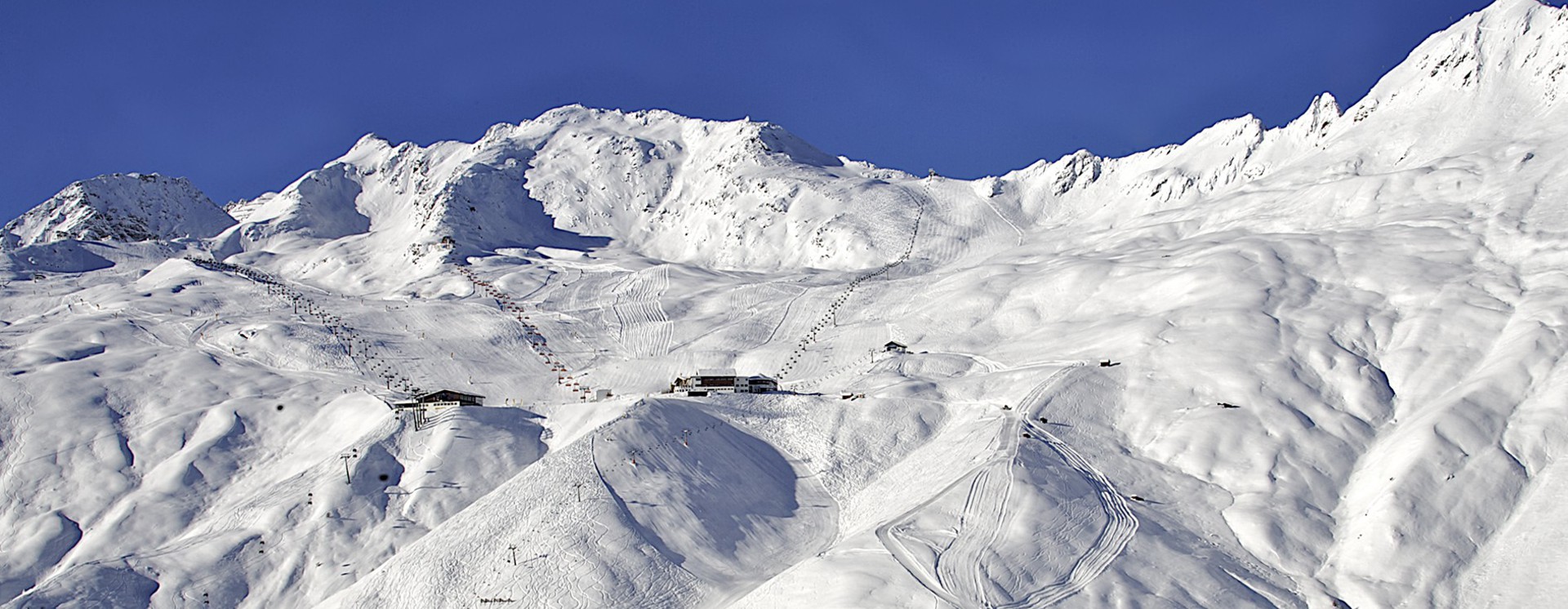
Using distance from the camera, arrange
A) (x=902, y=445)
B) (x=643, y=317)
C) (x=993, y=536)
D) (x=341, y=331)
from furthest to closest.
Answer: (x=643, y=317)
(x=341, y=331)
(x=902, y=445)
(x=993, y=536)

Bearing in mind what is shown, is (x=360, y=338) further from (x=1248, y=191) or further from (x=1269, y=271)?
(x=1248, y=191)

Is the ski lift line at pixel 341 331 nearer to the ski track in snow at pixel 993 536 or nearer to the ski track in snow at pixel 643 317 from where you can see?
the ski track in snow at pixel 643 317

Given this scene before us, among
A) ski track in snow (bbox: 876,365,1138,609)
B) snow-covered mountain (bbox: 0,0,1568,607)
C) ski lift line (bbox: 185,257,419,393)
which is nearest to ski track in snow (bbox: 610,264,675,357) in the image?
snow-covered mountain (bbox: 0,0,1568,607)

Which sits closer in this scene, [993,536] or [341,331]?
[993,536]

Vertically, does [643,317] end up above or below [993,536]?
above

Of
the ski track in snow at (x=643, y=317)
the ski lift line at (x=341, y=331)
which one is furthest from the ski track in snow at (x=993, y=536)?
the ski track in snow at (x=643, y=317)

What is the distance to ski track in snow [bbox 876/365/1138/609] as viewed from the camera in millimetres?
71562

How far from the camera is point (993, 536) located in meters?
78.5

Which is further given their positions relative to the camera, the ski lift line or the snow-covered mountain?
the ski lift line

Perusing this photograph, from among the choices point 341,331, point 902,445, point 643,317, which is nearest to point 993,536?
point 902,445

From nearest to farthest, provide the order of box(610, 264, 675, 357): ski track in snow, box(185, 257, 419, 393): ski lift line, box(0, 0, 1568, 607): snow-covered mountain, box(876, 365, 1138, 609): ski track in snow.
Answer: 1. box(876, 365, 1138, 609): ski track in snow
2. box(0, 0, 1568, 607): snow-covered mountain
3. box(185, 257, 419, 393): ski lift line
4. box(610, 264, 675, 357): ski track in snow

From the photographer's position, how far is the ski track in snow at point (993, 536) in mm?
71562

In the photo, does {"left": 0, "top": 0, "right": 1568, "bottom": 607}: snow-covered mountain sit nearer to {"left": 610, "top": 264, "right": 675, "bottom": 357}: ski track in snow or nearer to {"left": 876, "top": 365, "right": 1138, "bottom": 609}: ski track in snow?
{"left": 876, "top": 365, "right": 1138, "bottom": 609}: ski track in snow

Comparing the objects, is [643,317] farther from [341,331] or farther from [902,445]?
[902,445]
